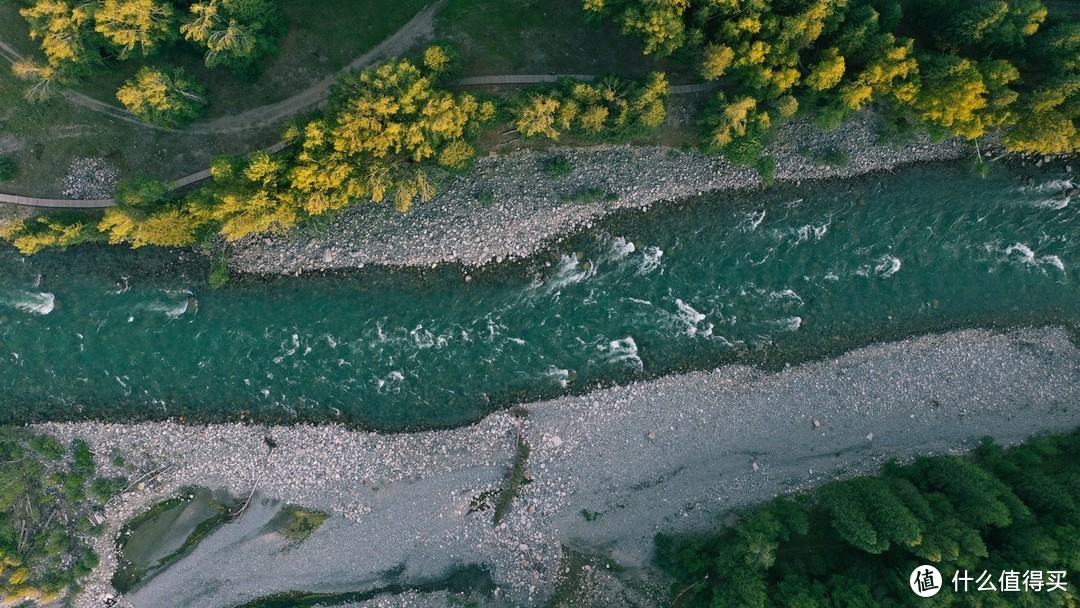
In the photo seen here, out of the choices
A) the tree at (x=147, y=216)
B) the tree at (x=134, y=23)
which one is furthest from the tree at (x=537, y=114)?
the tree at (x=134, y=23)

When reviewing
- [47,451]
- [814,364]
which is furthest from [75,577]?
[814,364]

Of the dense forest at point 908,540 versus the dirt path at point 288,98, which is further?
the dirt path at point 288,98

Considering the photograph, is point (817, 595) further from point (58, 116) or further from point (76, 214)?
point (58, 116)

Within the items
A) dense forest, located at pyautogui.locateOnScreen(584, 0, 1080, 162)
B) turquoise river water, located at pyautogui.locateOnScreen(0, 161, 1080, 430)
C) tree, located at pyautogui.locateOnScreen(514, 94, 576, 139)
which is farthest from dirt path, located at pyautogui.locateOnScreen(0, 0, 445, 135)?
dense forest, located at pyautogui.locateOnScreen(584, 0, 1080, 162)

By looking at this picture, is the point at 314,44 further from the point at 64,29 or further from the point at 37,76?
the point at 37,76

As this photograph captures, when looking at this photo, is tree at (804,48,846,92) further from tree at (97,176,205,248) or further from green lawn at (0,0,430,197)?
tree at (97,176,205,248)

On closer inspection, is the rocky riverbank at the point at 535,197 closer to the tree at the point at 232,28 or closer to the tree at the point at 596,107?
the tree at the point at 596,107
